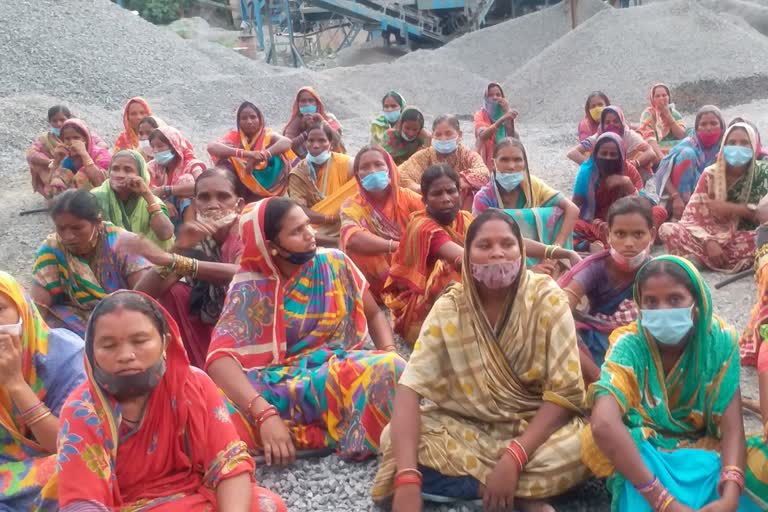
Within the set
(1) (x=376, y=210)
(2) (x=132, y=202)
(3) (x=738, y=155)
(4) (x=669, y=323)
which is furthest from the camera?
(3) (x=738, y=155)

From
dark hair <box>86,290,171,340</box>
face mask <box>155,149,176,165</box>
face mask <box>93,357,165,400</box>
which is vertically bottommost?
face mask <box>93,357,165,400</box>

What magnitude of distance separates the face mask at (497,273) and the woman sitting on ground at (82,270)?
2023 mm

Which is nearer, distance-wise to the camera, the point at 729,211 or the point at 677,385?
the point at 677,385

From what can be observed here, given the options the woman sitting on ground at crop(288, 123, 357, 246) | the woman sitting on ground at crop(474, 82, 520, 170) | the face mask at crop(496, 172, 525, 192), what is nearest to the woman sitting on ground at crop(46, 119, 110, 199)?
the woman sitting on ground at crop(288, 123, 357, 246)

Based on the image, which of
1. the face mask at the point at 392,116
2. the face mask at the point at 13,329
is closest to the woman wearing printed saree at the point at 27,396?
the face mask at the point at 13,329

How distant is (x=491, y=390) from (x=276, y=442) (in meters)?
0.95

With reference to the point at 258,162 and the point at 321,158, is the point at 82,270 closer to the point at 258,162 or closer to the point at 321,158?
the point at 321,158

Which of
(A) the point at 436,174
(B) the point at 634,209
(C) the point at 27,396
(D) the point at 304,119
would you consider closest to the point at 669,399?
(B) the point at 634,209

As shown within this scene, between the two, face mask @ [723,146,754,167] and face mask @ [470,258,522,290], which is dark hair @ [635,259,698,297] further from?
face mask @ [723,146,754,167]

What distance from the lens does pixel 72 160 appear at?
26.1 feet

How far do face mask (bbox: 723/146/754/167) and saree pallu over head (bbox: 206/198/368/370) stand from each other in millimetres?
3403

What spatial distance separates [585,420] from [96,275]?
2.69m

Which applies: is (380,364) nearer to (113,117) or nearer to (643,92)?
(113,117)

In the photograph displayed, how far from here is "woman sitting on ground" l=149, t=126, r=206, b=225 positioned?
6562mm
